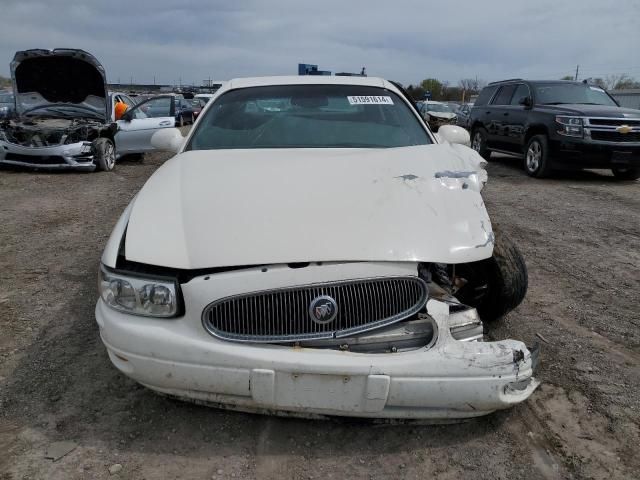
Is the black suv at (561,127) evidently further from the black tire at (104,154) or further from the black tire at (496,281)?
the black tire at (104,154)

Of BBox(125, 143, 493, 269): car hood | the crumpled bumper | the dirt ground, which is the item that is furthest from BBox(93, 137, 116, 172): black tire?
the crumpled bumper

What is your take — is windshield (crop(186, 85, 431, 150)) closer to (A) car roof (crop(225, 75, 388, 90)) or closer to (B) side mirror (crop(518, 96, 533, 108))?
(A) car roof (crop(225, 75, 388, 90))

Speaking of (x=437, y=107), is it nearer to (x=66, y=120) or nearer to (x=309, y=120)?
(x=66, y=120)

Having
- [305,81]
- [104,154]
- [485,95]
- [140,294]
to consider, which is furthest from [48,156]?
[485,95]

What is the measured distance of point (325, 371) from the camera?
6.47 ft

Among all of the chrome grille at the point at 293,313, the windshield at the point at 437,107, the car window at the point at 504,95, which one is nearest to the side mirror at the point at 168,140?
the chrome grille at the point at 293,313

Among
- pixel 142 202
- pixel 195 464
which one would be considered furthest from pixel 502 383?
pixel 142 202

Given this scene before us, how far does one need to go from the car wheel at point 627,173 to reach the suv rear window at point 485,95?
10.9ft

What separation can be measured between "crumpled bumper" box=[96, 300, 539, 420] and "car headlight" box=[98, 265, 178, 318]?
41 mm

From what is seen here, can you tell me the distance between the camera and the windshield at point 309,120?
3438 mm

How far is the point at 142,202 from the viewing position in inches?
104

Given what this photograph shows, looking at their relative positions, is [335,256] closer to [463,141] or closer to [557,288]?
[463,141]

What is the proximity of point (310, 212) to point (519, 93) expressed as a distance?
30.9ft

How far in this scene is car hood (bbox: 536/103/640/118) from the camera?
850 cm
